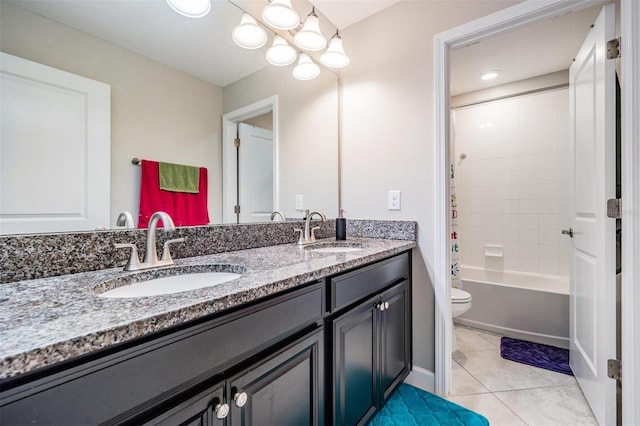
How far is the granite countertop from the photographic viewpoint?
409 mm

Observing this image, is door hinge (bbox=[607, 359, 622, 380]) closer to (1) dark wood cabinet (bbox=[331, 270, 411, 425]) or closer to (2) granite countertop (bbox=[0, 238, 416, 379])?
(1) dark wood cabinet (bbox=[331, 270, 411, 425])

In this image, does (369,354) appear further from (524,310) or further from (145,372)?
(524,310)

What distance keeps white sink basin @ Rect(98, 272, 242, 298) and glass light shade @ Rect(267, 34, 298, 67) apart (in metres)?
1.25

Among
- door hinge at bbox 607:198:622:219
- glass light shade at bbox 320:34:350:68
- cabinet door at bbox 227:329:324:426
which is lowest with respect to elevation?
cabinet door at bbox 227:329:324:426

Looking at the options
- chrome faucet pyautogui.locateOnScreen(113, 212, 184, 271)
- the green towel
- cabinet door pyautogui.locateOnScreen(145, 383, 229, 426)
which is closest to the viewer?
cabinet door pyautogui.locateOnScreen(145, 383, 229, 426)

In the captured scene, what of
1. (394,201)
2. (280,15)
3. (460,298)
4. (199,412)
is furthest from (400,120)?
(199,412)

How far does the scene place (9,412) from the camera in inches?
15.1

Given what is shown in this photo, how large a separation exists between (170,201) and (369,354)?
3.40 ft

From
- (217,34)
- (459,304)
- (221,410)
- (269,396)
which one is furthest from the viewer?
(459,304)

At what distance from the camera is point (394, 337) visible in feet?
4.73

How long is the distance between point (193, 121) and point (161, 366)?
0.99m

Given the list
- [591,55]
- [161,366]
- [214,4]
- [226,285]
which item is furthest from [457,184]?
[161,366]

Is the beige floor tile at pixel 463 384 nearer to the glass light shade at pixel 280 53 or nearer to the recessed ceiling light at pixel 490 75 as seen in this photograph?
the glass light shade at pixel 280 53

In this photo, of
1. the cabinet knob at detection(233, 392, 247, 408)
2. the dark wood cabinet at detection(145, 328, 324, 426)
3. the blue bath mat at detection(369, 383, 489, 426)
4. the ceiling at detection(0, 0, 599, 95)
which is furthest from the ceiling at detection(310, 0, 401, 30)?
the blue bath mat at detection(369, 383, 489, 426)
